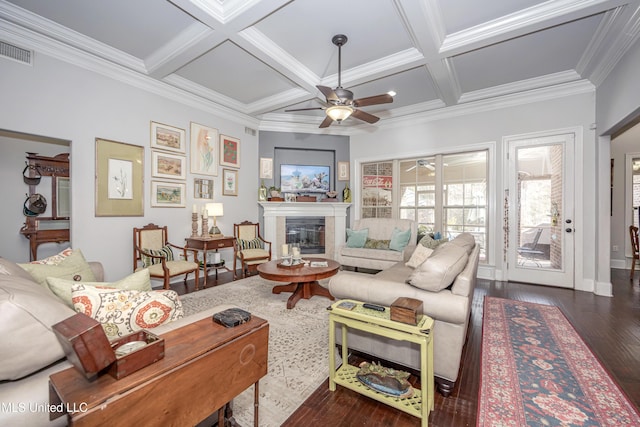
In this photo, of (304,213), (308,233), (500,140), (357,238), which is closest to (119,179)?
(304,213)

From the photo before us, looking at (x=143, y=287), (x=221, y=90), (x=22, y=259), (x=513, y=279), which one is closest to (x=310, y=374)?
(x=143, y=287)

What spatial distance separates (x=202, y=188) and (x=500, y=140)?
517 centimetres

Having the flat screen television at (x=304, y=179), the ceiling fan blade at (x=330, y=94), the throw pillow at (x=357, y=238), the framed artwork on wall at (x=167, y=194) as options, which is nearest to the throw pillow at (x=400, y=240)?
the throw pillow at (x=357, y=238)

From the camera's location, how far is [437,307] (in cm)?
179

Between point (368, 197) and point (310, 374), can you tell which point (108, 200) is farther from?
point (368, 197)

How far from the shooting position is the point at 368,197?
613 centimetres

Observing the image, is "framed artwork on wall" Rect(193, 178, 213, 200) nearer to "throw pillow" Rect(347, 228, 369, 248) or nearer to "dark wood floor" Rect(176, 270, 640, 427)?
"throw pillow" Rect(347, 228, 369, 248)

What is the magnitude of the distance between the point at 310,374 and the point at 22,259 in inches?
203

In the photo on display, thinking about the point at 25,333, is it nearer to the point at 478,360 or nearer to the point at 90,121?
the point at 478,360

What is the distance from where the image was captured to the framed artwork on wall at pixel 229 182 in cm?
515

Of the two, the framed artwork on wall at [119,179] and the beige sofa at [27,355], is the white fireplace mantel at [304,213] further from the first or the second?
the beige sofa at [27,355]

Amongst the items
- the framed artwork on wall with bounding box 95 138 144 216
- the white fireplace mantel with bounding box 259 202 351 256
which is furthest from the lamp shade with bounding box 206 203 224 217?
the white fireplace mantel with bounding box 259 202 351 256

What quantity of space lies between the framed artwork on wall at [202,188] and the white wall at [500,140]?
317 cm

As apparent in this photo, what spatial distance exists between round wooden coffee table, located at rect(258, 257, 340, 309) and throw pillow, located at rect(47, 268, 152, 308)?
71.6 inches
